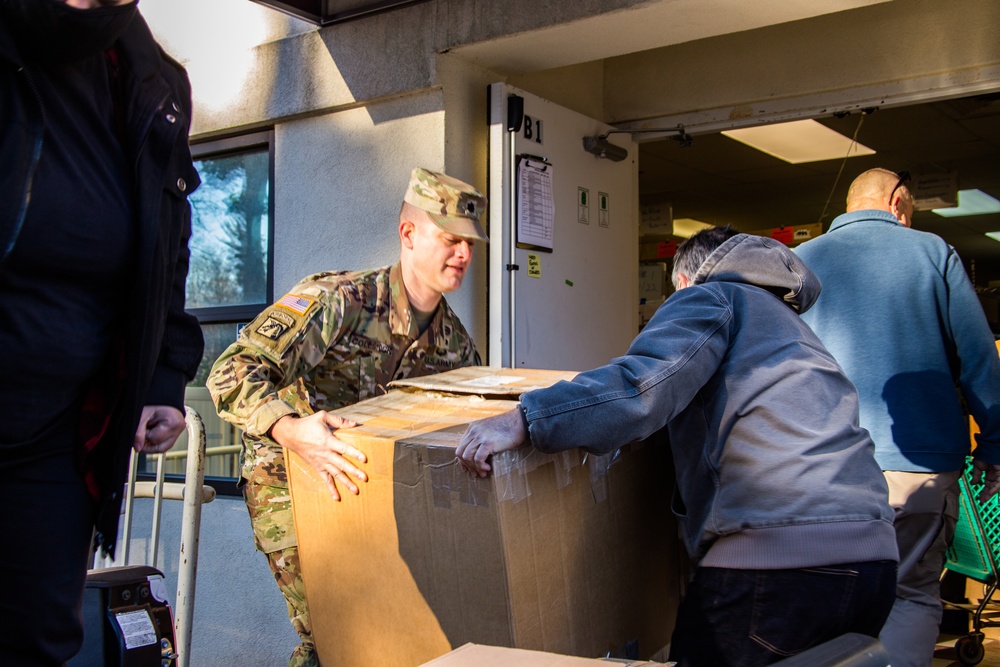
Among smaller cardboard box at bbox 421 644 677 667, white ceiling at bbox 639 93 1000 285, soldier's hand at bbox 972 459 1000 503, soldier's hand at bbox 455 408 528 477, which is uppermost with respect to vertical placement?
white ceiling at bbox 639 93 1000 285

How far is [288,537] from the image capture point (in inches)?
106

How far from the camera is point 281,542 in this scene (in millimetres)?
2688

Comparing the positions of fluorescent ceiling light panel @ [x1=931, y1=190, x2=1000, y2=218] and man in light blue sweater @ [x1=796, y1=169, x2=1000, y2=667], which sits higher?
fluorescent ceiling light panel @ [x1=931, y1=190, x2=1000, y2=218]

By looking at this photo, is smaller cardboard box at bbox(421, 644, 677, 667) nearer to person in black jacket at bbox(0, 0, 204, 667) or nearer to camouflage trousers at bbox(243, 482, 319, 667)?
person in black jacket at bbox(0, 0, 204, 667)

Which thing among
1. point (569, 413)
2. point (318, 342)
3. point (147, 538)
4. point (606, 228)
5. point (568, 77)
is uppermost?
point (568, 77)

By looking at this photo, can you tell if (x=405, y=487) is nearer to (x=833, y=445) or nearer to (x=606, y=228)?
(x=833, y=445)

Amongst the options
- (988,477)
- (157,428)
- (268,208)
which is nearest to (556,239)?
(268,208)

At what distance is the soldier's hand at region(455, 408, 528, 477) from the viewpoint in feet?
6.10

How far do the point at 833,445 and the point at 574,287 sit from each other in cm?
301

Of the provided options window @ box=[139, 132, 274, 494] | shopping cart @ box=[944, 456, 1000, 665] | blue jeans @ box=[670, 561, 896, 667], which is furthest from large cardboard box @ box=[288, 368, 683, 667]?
window @ box=[139, 132, 274, 494]

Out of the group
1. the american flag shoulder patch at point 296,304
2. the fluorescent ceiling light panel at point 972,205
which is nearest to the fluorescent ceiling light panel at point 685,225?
the fluorescent ceiling light panel at point 972,205

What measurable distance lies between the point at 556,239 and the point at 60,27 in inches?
139

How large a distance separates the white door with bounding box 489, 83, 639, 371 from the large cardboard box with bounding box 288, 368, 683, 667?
2104 mm

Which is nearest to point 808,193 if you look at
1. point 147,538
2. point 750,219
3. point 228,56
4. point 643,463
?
point 750,219
